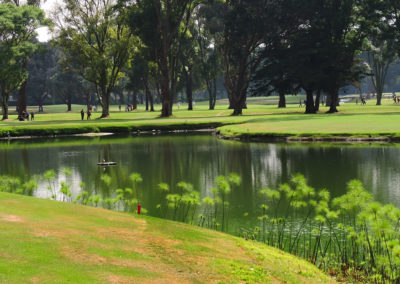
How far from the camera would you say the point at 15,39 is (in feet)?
263

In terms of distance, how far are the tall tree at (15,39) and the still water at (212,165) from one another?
29.8 m

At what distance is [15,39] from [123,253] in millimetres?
77738

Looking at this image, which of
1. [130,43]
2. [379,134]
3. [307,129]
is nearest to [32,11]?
[130,43]

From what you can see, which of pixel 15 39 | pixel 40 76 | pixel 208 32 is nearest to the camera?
pixel 15 39

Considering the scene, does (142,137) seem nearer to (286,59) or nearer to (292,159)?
(292,159)

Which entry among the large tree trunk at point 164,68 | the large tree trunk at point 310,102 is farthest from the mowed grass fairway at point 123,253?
the large tree trunk at point 310,102

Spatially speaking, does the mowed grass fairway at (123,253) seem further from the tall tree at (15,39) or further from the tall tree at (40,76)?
the tall tree at (40,76)

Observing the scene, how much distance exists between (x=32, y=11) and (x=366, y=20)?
5256 centimetres

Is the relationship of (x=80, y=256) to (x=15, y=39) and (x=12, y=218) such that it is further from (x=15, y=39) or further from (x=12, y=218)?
(x=15, y=39)

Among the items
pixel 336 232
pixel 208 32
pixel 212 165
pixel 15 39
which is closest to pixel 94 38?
pixel 15 39

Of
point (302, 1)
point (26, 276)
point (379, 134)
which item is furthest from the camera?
point (302, 1)

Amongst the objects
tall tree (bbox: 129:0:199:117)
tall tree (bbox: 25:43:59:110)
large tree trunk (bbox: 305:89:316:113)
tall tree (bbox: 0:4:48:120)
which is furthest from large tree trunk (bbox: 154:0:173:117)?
tall tree (bbox: 25:43:59:110)

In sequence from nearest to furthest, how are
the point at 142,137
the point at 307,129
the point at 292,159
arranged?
the point at 292,159 → the point at 307,129 → the point at 142,137

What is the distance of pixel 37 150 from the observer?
45.2 meters
